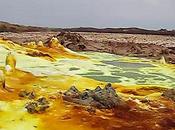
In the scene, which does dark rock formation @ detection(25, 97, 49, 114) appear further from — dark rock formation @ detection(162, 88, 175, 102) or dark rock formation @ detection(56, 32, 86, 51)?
dark rock formation @ detection(56, 32, 86, 51)

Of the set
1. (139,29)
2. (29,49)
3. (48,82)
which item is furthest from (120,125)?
(139,29)

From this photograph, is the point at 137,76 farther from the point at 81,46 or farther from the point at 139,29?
the point at 139,29

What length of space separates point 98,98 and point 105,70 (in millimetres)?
5588

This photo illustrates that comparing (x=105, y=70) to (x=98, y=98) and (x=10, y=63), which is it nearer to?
(x=10, y=63)

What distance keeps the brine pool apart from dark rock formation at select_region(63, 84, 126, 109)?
127 inches

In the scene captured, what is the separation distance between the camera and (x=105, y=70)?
599 inches

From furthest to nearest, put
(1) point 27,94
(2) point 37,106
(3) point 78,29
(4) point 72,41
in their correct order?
1. (3) point 78,29
2. (4) point 72,41
3. (1) point 27,94
4. (2) point 37,106

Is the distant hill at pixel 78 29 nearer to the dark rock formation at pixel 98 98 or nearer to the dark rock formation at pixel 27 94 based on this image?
the dark rock formation at pixel 27 94

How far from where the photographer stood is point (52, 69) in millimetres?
14195

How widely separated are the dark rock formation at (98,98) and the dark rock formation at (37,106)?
65cm

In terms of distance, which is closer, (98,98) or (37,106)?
(37,106)

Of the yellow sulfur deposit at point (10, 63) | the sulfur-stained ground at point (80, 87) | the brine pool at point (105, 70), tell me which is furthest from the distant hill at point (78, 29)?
the yellow sulfur deposit at point (10, 63)

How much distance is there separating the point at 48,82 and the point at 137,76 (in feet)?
12.1

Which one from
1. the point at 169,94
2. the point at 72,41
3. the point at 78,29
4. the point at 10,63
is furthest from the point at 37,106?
the point at 78,29
